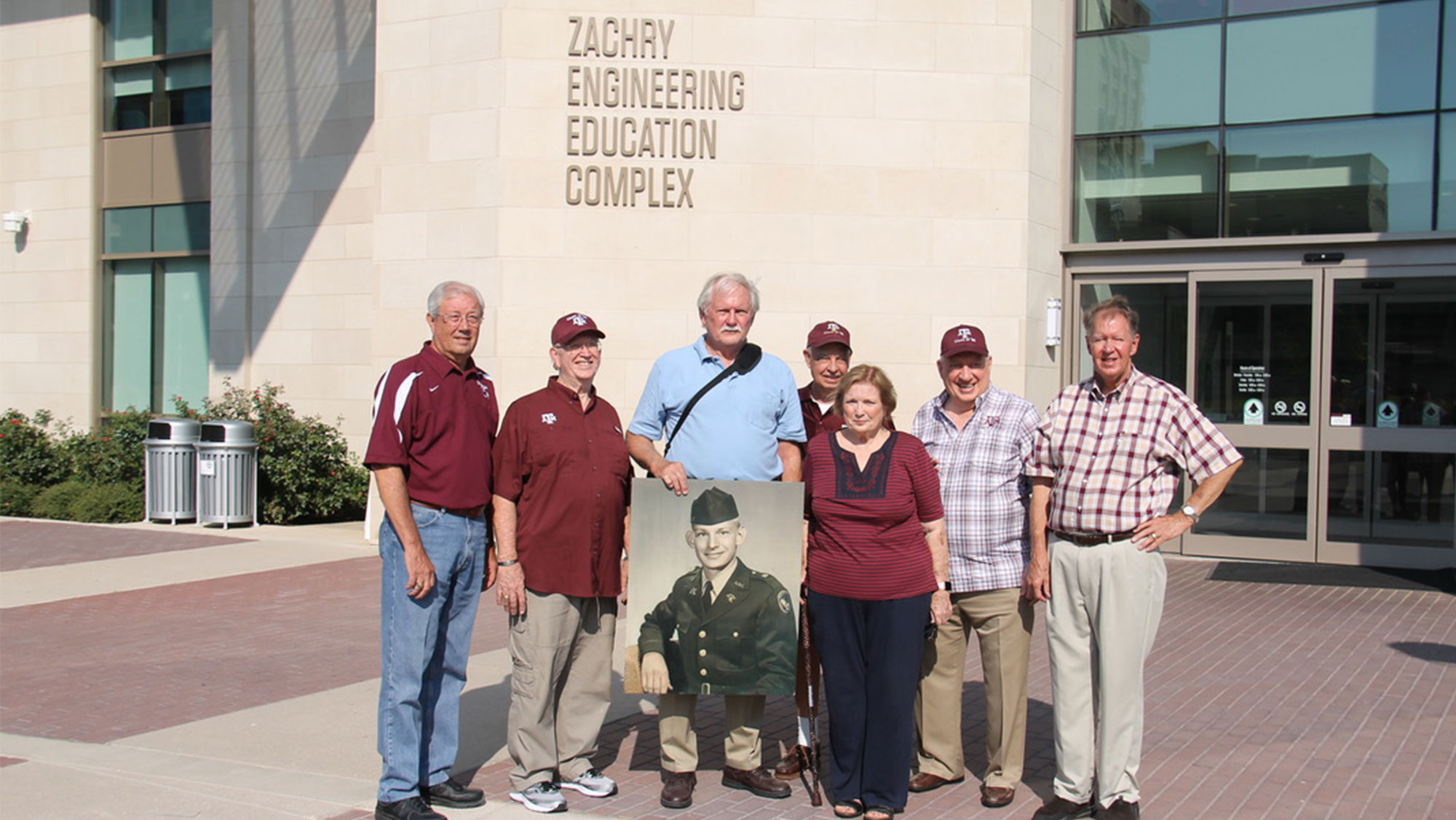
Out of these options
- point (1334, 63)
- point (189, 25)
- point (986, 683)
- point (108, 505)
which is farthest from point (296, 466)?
point (1334, 63)

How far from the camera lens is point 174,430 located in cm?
1439

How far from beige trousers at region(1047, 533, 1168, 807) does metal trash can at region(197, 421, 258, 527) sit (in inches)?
436

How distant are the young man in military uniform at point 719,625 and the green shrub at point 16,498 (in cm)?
1285

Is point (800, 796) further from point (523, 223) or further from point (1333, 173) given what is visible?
point (1333, 173)

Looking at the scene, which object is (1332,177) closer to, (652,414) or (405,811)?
(652,414)

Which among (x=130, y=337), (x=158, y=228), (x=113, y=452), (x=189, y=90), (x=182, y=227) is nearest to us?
(x=113, y=452)

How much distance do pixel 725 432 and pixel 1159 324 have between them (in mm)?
8568

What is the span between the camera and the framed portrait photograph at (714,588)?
5211 mm

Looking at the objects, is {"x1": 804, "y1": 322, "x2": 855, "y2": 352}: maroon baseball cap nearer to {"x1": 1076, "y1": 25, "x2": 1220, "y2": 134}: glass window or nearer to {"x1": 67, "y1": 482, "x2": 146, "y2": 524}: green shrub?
{"x1": 1076, "y1": 25, "x2": 1220, "y2": 134}: glass window

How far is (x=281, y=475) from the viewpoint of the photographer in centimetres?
1435

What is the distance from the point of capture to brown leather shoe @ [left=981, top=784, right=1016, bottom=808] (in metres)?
5.21

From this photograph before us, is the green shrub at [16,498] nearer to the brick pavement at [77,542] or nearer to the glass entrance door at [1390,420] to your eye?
the brick pavement at [77,542]

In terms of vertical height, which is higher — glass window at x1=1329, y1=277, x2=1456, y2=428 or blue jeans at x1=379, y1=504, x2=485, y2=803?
glass window at x1=1329, y1=277, x2=1456, y2=428

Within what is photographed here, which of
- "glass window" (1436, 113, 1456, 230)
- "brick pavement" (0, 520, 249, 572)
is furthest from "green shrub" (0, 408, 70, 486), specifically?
"glass window" (1436, 113, 1456, 230)
